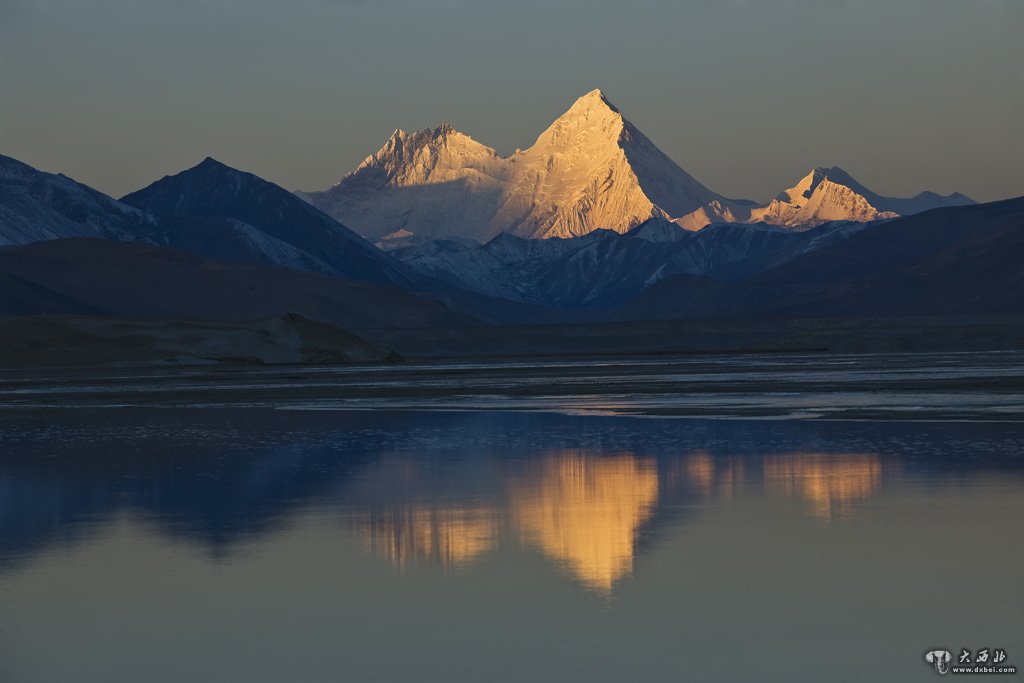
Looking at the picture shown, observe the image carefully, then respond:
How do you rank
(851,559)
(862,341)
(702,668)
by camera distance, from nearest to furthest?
(702,668), (851,559), (862,341)

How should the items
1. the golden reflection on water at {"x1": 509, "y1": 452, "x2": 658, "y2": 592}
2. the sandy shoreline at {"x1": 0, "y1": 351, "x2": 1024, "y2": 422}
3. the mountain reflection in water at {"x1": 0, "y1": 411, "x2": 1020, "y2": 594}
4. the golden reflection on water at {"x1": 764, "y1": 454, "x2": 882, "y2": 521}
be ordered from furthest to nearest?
1. the sandy shoreline at {"x1": 0, "y1": 351, "x2": 1024, "y2": 422}
2. the golden reflection on water at {"x1": 764, "y1": 454, "x2": 882, "y2": 521}
3. the mountain reflection in water at {"x1": 0, "y1": 411, "x2": 1020, "y2": 594}
4. the golden reflection on water at {"x1": 509, "y1": 452, "x2": 658, "y2": 592}

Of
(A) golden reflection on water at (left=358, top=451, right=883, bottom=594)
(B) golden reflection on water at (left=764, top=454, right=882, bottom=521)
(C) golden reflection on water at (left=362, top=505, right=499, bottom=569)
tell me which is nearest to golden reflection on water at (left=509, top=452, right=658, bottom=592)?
(A) golden reflection on water at (left=358, top=451, right=883, bottom=594)

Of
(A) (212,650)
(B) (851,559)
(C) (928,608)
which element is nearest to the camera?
(A) (212,650)

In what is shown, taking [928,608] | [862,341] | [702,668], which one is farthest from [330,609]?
[862,341]

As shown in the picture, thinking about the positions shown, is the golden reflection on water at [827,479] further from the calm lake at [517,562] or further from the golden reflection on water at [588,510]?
the golden reflection on water at [588,510]

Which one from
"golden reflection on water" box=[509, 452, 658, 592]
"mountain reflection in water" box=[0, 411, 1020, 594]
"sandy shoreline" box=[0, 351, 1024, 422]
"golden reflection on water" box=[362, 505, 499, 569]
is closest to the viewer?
"golden reflection on water" box=[509, 452, 658, 592]

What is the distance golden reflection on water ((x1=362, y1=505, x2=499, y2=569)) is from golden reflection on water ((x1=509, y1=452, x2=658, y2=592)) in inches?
24.0

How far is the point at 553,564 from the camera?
20531mm

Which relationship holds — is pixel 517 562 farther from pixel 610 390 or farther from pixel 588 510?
pixel 610 390

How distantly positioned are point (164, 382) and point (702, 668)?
245ft

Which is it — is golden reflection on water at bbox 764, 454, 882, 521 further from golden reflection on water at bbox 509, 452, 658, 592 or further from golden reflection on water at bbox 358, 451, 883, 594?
golden reflection on water at bbox 509, 452, 658, 592

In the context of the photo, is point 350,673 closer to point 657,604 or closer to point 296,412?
point 657,604

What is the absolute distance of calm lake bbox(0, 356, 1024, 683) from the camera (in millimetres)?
15695

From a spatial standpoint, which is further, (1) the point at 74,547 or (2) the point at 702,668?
(1) the point at 74,547
